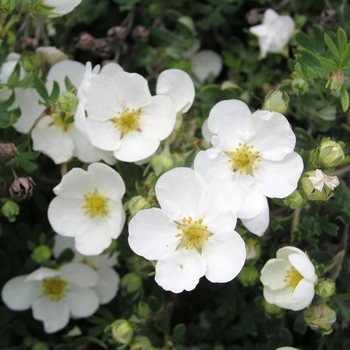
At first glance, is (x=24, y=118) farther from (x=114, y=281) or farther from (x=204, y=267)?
(x=204, y=267)

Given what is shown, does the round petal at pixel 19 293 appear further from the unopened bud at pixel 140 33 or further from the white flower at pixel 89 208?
the unopened bud at pixel 140 33

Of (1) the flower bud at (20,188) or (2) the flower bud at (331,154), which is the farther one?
(1) the flower bud at (20,188)

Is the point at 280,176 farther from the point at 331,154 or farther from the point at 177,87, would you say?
the point at 177,87

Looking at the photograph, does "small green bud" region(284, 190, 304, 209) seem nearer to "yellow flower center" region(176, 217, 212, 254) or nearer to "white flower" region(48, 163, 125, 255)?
"yellow flower center" region(176, 217, 212, 254)

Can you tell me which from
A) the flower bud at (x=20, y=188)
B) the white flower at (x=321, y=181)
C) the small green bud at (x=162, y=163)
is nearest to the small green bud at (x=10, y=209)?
the flower bud at (x=20, y=188)

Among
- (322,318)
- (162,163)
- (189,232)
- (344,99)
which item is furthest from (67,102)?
(322,318)

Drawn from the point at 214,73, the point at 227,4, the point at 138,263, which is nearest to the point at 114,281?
the point at 138,263

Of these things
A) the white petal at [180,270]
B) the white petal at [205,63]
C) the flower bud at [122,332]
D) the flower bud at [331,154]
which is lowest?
the flower bud at [122,332]
